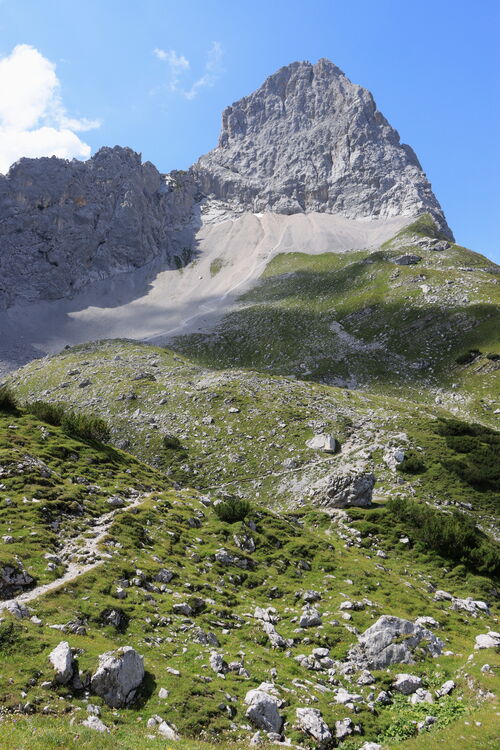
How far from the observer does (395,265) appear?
131 m

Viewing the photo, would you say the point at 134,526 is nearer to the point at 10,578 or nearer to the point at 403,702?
the point at 10,578

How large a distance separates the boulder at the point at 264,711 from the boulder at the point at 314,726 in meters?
0.56

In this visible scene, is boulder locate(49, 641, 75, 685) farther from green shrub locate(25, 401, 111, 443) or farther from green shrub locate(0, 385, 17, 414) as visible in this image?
green shrub locate(0, 385, 17, 414)

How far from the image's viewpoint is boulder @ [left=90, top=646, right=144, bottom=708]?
1126cm

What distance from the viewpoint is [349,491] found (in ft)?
107

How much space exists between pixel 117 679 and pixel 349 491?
24.1 metres

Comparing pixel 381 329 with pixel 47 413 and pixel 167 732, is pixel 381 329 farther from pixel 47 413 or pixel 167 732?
pixel 167 732

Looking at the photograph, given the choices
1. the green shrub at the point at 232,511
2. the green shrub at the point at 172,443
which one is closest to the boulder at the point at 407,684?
the green shrub at the point at 232,511

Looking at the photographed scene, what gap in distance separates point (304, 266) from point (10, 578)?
162m

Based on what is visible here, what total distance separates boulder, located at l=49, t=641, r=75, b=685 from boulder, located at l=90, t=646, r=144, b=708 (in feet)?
2.10

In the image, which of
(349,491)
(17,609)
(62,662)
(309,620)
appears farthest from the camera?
(349,491)

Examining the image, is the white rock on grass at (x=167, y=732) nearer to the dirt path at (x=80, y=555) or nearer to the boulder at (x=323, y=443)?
the dirt path at (x=80, y=555)

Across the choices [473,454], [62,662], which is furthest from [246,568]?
[473,454]

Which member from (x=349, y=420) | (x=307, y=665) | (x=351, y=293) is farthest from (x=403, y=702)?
(x=351, y=293)
